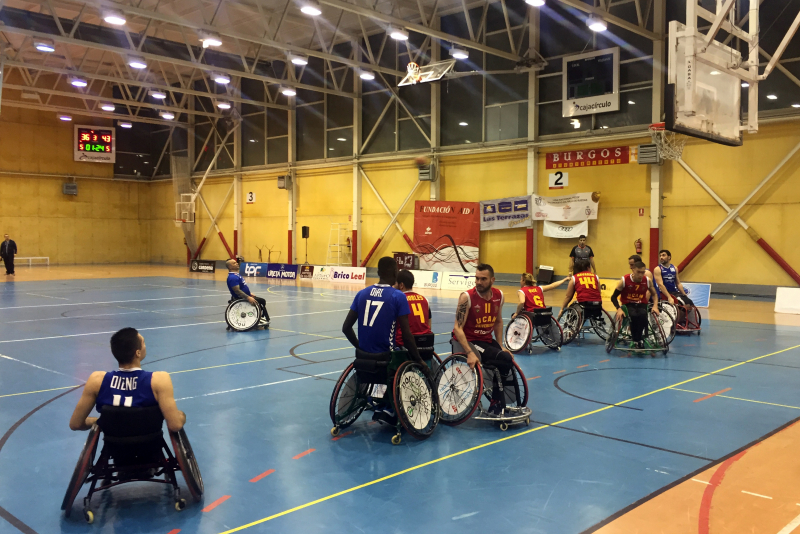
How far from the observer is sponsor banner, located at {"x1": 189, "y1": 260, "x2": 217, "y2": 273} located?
3488 centimetres

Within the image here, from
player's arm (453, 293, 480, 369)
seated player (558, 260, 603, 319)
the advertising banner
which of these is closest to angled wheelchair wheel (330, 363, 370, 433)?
player's arm (453, 293, 480, 369)

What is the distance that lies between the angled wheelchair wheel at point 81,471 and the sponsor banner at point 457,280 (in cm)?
1973

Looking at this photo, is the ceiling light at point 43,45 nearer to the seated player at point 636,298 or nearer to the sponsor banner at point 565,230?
the sponsor banner at point 565,230

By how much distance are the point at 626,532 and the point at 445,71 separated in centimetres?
1937

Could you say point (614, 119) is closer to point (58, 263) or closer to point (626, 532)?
point (626, 532)

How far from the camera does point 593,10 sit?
1836 centimetres

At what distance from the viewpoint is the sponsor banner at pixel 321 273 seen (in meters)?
29.7

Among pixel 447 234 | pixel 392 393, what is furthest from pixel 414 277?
pixel 392 393

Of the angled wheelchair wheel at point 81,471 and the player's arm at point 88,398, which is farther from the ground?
the player's arm at point 88,398

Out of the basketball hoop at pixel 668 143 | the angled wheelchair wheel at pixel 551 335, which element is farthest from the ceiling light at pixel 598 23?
the angled wheelchair wheel at pixel 551 335

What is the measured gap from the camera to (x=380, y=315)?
625 centimetres

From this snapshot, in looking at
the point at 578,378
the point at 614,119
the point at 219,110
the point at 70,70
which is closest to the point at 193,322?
the point at 578,378

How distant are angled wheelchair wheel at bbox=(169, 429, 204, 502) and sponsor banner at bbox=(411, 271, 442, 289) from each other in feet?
67.3

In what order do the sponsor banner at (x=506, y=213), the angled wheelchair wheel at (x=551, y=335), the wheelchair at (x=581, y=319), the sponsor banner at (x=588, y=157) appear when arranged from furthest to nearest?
the sponsor banner at (x=506, y=213)
the sponsor banner at (x=588, y=157)
the wheelchair at (x=581, y=319)
the angled wheelchair wheel at (x=551, y=335)
